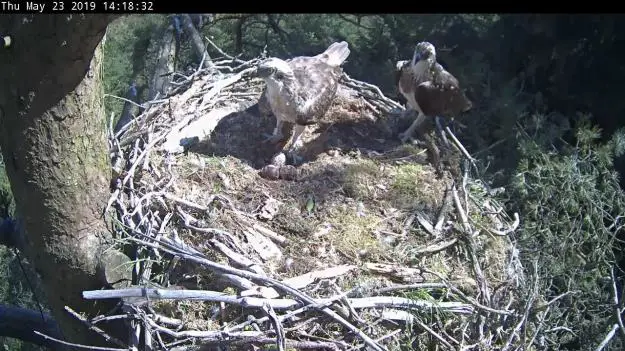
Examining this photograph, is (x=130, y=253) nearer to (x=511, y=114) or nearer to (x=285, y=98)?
(x=285, y=98)

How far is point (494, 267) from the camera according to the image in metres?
3.70

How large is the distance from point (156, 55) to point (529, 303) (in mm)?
3807

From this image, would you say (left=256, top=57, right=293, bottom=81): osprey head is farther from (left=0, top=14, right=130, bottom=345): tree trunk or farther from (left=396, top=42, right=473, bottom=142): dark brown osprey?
(left=0, top=14, right=130, bottom=345): tree trunk

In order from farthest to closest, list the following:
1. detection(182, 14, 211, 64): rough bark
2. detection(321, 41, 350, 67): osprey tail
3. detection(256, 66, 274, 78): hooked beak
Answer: detection(182, 14, 211, 64): rough bark → detection(321, 41, 350, 67): osprey tail → detection(256, 66, 274, 78): hooked beak

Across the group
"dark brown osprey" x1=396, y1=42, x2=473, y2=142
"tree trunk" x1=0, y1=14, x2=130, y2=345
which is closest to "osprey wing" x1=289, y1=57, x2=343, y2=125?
"dark brown osprey" x1=396, y1=42, x2=473, y2=142

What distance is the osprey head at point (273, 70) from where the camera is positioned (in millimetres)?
4223

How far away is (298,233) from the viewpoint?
149 inches

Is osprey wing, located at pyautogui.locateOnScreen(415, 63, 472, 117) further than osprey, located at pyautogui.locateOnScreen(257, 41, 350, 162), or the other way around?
osprey wing, located at pyautogui.locateOnScreen(415, 63, 472, 117)

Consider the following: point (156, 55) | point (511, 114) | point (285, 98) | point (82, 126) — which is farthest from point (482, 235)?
point (156, 55)

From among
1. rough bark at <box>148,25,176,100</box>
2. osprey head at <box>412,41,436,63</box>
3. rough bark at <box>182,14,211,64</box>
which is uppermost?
osprey head at <box>412,41,436,63</box>

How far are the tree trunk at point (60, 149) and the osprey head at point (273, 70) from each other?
4.56ft

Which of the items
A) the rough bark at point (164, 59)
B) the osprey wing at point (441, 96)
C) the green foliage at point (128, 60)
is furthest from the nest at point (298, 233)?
the green foliage at point (128, 60)

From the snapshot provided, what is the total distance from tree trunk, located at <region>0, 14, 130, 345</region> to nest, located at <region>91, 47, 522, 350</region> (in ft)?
0.67

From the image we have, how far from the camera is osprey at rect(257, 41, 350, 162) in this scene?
4.30 meters
